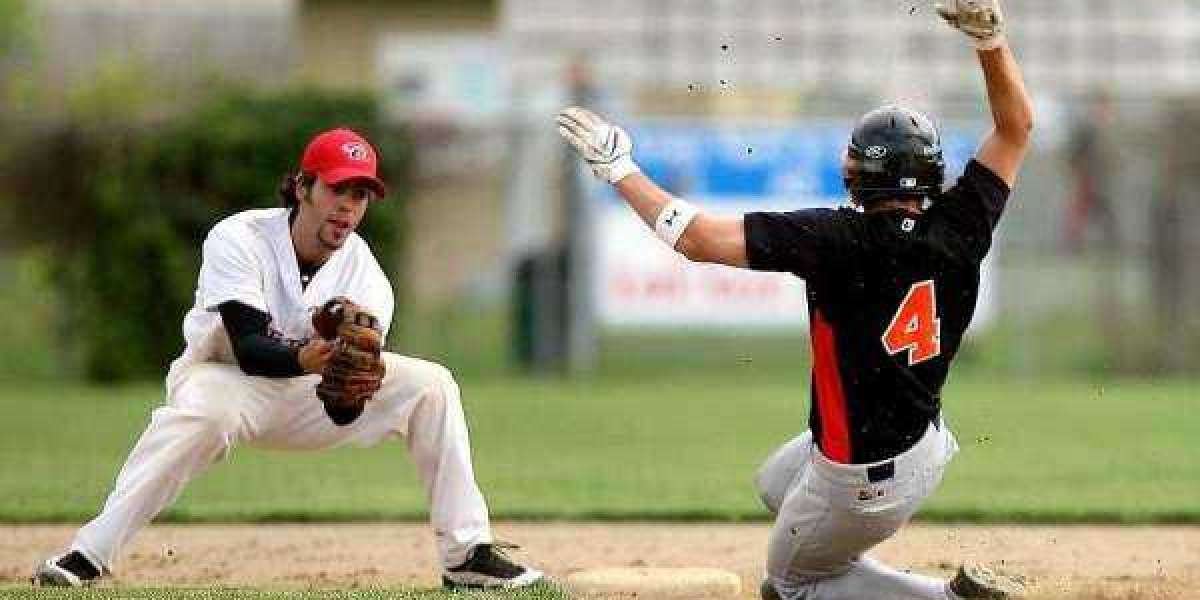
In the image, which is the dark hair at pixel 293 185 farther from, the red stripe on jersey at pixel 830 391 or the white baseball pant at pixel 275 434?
the red stripe on jersey at pixel 830 391

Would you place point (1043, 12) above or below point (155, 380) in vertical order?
above

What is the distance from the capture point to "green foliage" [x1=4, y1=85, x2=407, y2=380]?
59.1 ft

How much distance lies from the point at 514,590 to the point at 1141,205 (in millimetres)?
13533

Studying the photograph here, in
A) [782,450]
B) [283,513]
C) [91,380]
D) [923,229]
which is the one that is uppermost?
[923,229]

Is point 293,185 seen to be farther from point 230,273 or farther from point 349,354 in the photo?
point 349,354

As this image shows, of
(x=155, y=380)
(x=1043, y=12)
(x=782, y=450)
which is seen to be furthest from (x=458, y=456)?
(x=1043, y=12)

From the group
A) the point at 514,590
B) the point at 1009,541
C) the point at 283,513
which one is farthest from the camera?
the point at 283,513

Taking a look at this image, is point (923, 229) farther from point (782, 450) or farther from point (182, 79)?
point (182, 79)

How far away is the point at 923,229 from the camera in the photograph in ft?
21.5

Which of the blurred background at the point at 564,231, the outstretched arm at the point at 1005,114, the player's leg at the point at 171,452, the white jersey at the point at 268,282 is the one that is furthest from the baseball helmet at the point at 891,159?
the blurred background at the point at 564,231

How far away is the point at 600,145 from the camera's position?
20.9 ft

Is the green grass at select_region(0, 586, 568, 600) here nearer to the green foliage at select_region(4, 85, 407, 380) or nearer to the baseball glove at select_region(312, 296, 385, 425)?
the baseball glove at select_region(312, 296, 385, 425)

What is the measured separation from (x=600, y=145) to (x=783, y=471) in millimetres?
1475

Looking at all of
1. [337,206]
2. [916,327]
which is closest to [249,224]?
[337,206]
